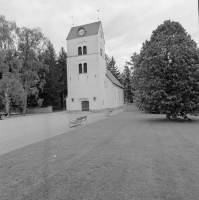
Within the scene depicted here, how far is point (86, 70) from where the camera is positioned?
32219 millimetres

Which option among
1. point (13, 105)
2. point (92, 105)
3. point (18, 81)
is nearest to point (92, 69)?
point (92, 105)

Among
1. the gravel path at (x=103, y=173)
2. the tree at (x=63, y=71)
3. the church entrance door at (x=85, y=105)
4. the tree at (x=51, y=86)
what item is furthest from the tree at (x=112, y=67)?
A: the gravel path at (x=103, y=173)

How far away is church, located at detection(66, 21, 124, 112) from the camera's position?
31.3 m

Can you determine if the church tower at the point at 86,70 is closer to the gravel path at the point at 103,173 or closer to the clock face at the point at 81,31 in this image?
the clock face at the point at 81,31

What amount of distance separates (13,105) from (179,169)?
33549mm

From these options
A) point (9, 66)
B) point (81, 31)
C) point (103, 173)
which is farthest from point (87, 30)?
point (103, 173)

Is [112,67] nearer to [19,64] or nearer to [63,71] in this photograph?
[63,71]

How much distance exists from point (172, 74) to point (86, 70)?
20.8 metres

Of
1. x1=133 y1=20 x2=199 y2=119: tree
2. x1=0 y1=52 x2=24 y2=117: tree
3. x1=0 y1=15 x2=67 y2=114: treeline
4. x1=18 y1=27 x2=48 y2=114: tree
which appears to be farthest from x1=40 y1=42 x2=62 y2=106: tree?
x1=133 y1=20 x2=199 y2=119: tree

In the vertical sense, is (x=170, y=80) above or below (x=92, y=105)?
above

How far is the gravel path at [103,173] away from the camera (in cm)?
364

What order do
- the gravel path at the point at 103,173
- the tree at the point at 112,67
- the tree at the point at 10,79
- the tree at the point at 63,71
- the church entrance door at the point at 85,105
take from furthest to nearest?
the tree at the point at 112,67, the tree at the point at 63,71, the church entrance door at the point at 85,105, the tree at the point at 10,79, the gravel path at the point at 103,173

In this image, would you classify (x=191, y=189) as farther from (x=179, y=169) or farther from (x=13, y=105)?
(x=13, y=105)

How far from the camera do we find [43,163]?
5469 mm
